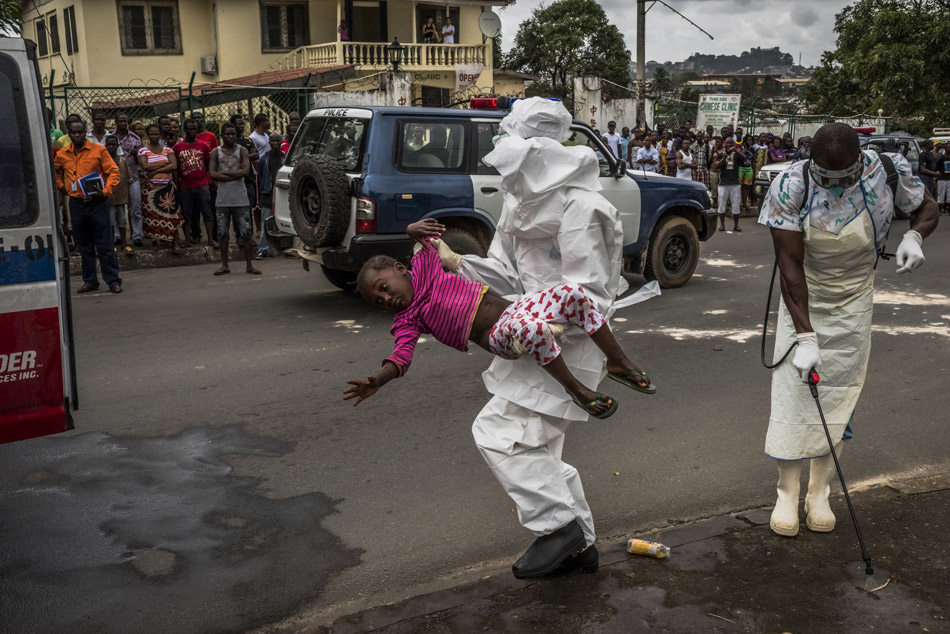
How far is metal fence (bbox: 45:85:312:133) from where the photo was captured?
1348 cm

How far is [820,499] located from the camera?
→ 413cm

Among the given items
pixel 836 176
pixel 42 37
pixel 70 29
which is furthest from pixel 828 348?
pixel 42 37

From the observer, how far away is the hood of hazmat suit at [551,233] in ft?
11.3

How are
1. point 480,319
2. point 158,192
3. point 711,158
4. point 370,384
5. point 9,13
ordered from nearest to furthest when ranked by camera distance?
point 370,384 < point 480,319 < point 9,13 < point 158,192 < point 711,158

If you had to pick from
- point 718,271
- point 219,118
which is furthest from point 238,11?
point 718,271

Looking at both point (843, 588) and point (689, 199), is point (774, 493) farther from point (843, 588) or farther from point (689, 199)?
point (689, 199)

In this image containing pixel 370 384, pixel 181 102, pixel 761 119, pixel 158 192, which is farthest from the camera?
pixel 761 119

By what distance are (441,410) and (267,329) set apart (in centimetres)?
284

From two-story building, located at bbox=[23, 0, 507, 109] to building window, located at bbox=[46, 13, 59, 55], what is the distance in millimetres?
42

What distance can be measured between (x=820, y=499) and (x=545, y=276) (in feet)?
5.53

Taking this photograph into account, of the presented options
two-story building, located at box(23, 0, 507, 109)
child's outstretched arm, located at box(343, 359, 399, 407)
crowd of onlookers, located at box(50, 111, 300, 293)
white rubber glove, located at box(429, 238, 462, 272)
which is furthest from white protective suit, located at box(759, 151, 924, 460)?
two-story building, located at box(23, 0, 507, 109)

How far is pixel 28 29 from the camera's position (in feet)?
114

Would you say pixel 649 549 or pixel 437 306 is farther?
pixel 649 549

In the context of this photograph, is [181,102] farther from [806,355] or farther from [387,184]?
[806,355]
